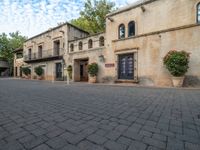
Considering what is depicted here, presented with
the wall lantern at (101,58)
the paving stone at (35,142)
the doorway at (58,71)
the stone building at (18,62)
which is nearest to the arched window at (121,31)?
the wall lantern at (101,58)

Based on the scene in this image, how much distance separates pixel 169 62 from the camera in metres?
10.2

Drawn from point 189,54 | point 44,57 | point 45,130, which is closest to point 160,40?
point 189,54

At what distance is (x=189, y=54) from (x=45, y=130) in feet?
36.2

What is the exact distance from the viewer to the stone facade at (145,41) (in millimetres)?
10656

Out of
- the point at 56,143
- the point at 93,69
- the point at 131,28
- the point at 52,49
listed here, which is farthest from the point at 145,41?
the point at 52,49

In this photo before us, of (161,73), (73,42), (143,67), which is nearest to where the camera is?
(161,73)

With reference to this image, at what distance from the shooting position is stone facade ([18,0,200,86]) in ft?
35.0

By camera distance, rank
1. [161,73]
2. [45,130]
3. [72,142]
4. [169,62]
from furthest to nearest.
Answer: [161,73] → [169,62] → [45,130] → [72,142]

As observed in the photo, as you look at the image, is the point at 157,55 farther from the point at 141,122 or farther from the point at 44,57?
the point at 44,57

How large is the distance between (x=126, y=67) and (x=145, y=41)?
2.90 meters

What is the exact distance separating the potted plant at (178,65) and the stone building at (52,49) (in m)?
13.4

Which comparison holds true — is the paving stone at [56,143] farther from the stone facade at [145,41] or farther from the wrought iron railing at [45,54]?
→ the wrought iron railing at [45,54]

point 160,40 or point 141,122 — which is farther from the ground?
point 160,40

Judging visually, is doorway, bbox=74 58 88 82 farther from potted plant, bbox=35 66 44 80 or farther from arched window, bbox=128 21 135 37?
potted plant, bbox=35 66 44 80
